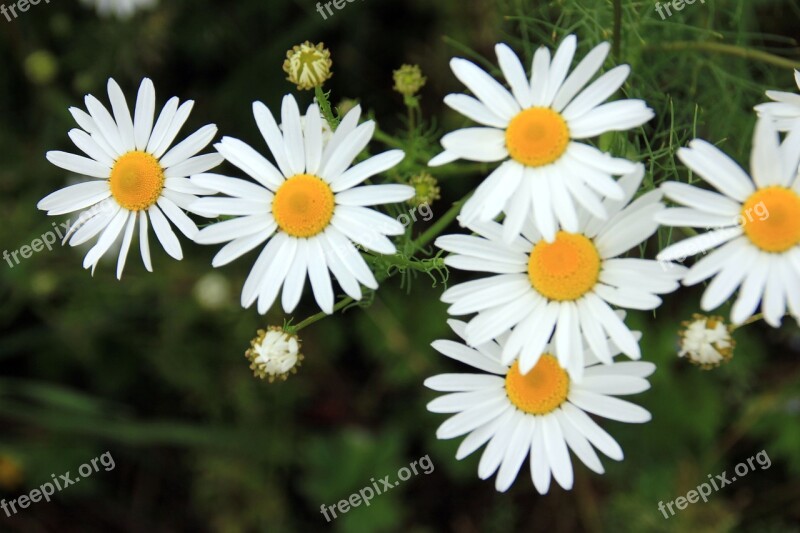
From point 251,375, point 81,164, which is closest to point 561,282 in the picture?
point 81,164

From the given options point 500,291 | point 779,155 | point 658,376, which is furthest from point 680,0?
point 658,376

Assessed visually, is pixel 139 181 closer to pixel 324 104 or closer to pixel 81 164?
pixel 81 164

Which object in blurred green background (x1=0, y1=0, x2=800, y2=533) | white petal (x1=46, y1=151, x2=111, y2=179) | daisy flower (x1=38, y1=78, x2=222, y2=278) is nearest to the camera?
daisy flower (x1=38, y1=78, x2=222, y2=278)

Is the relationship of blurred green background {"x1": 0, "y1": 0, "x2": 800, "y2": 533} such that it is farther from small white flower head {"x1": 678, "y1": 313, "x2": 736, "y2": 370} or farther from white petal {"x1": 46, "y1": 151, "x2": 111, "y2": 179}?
white petal {"x1": 46, "y1": 151, "x2": 111, "y2": 179}

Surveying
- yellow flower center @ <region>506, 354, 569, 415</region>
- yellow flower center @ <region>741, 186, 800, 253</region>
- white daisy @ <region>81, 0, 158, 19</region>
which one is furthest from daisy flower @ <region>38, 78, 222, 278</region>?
white daisy @ <region>81, 0, 158, 19</region>

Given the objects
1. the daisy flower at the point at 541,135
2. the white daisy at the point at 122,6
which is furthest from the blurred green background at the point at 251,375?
the daisy flower at the point at 541,135

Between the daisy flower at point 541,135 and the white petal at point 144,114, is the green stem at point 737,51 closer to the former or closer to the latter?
the daisy flower at point 541,135
